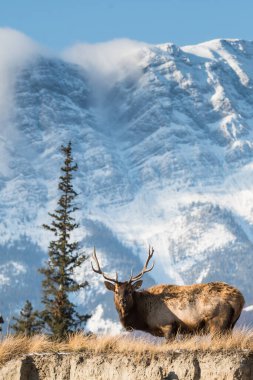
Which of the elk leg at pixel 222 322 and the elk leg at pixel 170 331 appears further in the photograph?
the elk leg at pixel 170 331

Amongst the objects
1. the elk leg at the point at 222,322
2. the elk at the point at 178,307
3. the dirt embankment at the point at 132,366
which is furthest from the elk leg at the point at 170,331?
the dirt embankment at the point at 132,366

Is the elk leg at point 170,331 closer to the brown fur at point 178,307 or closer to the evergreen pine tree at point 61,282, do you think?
the brown fur at point 178,307

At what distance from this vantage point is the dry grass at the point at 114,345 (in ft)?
71.7

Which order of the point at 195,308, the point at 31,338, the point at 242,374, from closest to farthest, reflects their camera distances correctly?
the point at 242,374
the point at 31,338
the point at 195,308

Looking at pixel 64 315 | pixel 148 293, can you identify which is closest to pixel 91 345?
pixel 148 293

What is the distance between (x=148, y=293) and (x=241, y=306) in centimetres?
319

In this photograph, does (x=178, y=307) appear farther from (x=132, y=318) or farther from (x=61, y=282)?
(x=61, y=282)

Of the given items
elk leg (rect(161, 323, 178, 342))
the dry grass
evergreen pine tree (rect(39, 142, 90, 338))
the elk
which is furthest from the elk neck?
evergreen pine tree (rect(39, 142, 90, 338))

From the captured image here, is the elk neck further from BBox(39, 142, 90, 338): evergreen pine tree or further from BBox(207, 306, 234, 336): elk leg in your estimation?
BBox(39, 142, 90, 338): evergreen pine tree

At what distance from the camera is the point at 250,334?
22.5 metres

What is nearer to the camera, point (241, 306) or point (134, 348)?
point (134, 348)

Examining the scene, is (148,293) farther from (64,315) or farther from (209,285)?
(64,315)

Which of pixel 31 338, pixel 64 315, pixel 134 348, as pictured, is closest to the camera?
pixel 134 348

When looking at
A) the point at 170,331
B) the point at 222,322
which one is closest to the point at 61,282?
the point at 170,331
